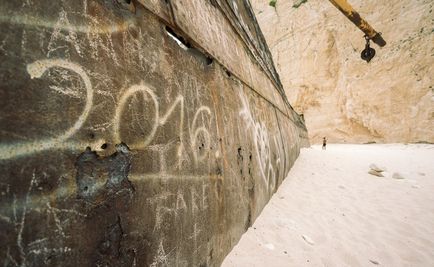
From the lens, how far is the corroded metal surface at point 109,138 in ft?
2.22

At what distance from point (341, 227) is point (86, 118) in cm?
293

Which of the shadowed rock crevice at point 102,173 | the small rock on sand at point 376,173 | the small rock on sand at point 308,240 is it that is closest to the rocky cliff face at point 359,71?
the small rock on sand at point 376,173

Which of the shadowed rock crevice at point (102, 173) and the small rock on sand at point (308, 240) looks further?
the small rock on sand at point (308, 240)

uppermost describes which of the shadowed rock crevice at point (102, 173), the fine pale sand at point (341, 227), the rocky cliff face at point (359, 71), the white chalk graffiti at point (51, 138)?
the rocky cliff face at point (359, 71)

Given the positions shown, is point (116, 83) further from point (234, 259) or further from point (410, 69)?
point (410, 69)

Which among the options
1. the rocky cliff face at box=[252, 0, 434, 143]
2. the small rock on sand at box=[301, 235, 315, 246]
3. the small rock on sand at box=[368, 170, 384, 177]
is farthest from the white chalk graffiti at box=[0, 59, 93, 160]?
the rocky cliff face at box=[252, 0, 434, 143]

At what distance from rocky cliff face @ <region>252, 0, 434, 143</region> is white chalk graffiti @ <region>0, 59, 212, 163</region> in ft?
70.5

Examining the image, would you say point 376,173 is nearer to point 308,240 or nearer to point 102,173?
point 308,240

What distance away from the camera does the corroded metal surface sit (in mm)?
675

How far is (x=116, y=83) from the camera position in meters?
0.98

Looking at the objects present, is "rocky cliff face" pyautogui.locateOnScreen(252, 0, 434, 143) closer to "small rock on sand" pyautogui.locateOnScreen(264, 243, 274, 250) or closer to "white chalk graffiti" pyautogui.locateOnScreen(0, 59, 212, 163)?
"small rock on sand" pyautogui.locateOnScreen(264, 243, 274, 250)

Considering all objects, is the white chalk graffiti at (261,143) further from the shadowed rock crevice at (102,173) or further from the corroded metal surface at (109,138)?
the shadowed rock crevice at (102,173)

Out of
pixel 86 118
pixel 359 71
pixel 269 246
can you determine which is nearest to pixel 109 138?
pixel 86 118

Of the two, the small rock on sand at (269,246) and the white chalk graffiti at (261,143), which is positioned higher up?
the white chalk graffiti at (261,143)
